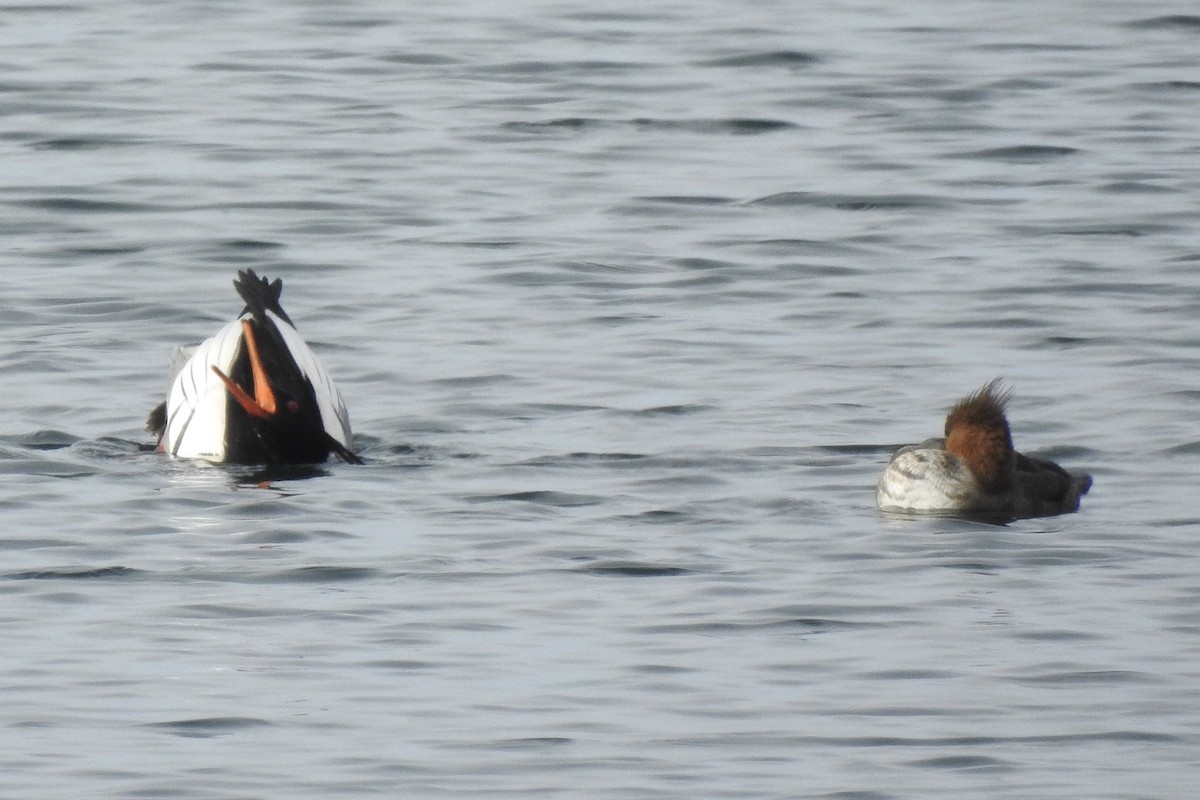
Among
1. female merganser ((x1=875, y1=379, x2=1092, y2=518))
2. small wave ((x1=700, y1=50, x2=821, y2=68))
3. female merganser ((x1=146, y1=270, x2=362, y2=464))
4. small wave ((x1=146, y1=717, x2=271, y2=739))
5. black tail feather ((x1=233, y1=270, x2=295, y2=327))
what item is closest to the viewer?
small wave ((x1=146, y1=717, x2=271, y2=739))

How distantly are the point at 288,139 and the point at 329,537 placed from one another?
9.74 meters

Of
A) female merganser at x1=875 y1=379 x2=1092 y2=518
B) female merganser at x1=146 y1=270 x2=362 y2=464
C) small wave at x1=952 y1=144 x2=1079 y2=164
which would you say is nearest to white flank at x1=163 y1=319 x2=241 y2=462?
female merganser at x1=146 y1=270 x2=362 y2=464

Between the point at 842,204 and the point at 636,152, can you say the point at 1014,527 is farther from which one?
the point at 636,152

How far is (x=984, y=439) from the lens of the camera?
11.0m

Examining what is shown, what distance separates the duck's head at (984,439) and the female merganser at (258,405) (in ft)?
8.46

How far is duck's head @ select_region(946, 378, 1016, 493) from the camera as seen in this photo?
10930mm

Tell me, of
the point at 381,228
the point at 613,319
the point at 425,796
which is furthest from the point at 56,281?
the point at 425,796

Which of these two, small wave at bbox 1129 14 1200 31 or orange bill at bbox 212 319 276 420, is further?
small wave at bbox 1129 14 1200 31

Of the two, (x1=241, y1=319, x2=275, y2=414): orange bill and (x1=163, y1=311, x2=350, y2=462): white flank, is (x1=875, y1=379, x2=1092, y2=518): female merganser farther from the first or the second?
(x1=241, y1=319, x2=275, y2=414): orange bill

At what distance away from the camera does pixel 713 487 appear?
10984mm

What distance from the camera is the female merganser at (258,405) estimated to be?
11781mm

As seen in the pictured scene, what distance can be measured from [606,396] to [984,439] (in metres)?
2.27

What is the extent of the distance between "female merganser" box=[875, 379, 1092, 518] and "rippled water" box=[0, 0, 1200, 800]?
0.13 metres

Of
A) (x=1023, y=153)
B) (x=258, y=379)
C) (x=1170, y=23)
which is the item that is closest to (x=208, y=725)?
(x=258, y=379)
